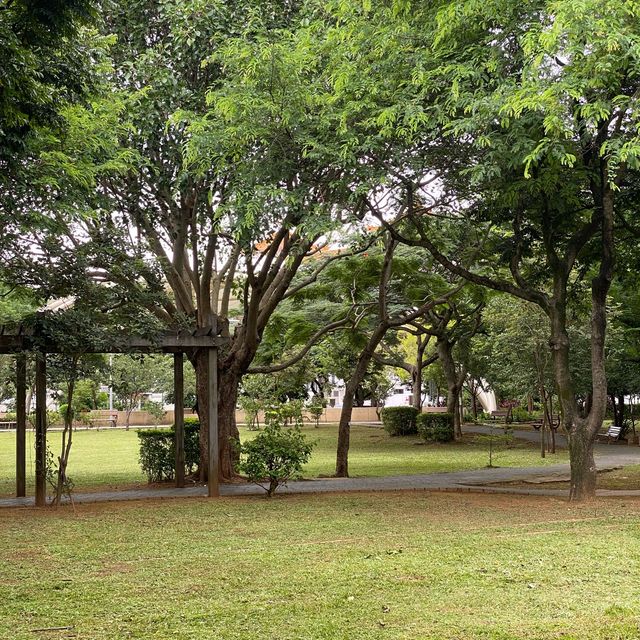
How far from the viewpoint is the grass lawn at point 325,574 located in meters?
5.47

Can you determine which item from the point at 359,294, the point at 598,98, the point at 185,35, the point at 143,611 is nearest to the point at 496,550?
the point at 143,611

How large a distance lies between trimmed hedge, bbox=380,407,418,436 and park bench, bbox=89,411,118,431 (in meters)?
21.5

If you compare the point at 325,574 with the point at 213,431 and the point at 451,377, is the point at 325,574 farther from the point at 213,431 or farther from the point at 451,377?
the point at 451,377

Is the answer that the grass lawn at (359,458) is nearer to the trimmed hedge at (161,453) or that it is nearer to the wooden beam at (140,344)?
the trimmed hedge at (161,453)

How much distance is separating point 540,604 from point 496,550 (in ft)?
7.78

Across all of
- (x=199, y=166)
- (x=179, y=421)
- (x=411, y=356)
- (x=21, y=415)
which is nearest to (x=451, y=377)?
(x=411, y=356)

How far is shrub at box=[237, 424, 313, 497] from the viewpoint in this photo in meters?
13.8

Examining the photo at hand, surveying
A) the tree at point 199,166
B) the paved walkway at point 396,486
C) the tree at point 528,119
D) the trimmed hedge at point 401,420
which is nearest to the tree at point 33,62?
the tree at point 199,166

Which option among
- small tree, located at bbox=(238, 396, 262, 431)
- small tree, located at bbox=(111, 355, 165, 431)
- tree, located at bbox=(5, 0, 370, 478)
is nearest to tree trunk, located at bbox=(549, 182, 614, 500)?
tree, located at bbox=(5, 0, 370, 478)

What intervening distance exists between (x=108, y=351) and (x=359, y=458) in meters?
13.5

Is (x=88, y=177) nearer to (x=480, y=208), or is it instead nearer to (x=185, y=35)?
(x=185, y=35)

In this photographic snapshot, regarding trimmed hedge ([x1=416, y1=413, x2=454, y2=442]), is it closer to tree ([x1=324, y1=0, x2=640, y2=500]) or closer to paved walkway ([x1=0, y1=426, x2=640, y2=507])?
paved walkway ([x1=0, y1=426, x2=640, y2=507])

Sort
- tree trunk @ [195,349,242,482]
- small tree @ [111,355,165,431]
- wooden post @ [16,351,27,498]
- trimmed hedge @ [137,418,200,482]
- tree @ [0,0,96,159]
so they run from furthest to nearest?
1. small tree @ [111,355,165,431]
2. trimmed hedge @ [137,418,200,482]
3. tree trunk @ [195,349,242,482]
4. wooden post @ [16,351,27,498]
5. tree @ [0,0,96,159]

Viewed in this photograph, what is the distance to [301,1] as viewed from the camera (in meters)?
14.1
